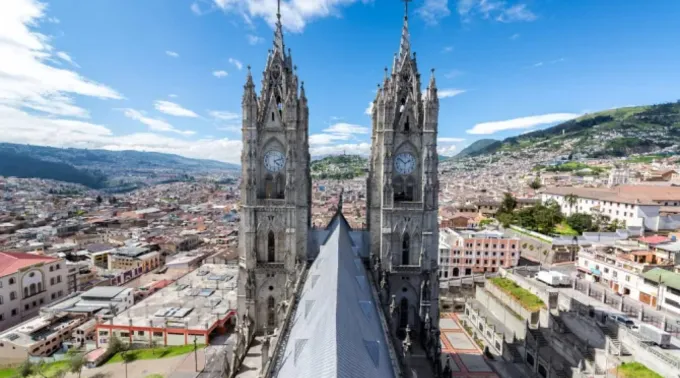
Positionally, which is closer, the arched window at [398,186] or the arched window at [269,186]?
the arched window at [269,186]

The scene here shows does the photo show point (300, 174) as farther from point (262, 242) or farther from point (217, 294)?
point (217, 294)

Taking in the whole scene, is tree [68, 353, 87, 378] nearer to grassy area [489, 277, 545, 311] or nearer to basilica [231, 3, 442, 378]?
basilica [231, 3, 442, 378]

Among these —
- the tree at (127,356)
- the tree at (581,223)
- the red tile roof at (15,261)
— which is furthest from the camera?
the tree at (581,223)

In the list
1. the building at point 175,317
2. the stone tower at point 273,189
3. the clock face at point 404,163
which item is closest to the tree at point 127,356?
the building at point 175,317

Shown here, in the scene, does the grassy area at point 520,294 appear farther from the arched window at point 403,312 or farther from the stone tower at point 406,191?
the arched window at point 403,312

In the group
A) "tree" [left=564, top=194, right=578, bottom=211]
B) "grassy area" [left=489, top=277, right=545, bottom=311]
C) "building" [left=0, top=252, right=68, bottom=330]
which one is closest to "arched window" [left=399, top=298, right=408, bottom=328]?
"grassy area" [left=489, top=277, right=545, bottom=311]

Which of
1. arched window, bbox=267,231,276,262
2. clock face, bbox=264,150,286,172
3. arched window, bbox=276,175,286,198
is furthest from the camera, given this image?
arched window, bbox=267,231,276,262

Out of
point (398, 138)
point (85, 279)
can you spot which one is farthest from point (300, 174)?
point (85, 279)
